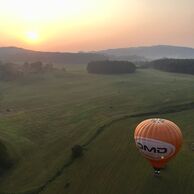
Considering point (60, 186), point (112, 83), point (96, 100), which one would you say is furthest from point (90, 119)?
point (112, 83)

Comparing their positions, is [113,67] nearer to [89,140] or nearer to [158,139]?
[89,140]

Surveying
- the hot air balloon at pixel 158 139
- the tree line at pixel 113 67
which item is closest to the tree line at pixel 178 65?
the tree line at pixel 113 67

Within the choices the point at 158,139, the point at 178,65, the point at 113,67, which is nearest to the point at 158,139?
the point at 158,139

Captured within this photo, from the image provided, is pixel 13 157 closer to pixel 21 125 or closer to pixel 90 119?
pixel 21 125

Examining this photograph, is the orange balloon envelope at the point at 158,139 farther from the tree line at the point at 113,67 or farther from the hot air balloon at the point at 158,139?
the tree line at the point at 113,67

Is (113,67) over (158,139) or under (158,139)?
over

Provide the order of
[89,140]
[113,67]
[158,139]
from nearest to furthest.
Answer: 1. [158,139]
2. [89,140]
3. [113,67]

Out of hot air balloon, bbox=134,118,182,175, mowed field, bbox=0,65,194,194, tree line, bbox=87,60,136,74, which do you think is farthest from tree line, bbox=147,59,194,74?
hot air balloon, bbox=134,118,182,175

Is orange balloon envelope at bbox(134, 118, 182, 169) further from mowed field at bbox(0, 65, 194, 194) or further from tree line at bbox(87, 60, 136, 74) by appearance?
tree line at bbox(87, 60, 136, 74)
